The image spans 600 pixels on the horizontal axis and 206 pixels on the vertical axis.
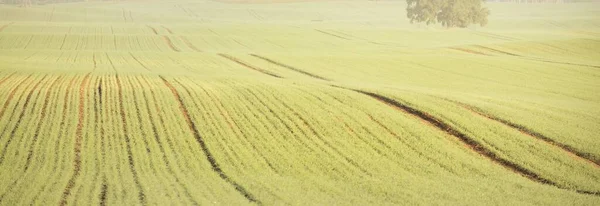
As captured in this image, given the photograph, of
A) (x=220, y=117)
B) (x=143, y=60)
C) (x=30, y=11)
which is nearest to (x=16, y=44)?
(x=143, y=60)

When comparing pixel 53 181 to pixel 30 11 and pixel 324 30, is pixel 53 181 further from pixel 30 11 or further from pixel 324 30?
pixel 30 11

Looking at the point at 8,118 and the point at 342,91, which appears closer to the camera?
the point at 8,118

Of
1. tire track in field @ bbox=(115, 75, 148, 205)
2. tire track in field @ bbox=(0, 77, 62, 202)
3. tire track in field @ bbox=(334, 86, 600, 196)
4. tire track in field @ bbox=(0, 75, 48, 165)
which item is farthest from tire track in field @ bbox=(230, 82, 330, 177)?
tire track in field @ bbox=(0, 75, 48, 165)

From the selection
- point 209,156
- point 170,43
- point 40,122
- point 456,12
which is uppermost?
point 40,122

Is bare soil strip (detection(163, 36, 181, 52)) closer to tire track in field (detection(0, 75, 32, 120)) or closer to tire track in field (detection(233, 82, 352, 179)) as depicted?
tire track in field (detection(0, 75, 32, 120))

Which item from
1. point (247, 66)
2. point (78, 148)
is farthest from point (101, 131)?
point (247, 66)

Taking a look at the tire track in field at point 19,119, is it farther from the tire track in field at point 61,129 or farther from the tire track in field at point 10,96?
the tire track in field at point 61,129

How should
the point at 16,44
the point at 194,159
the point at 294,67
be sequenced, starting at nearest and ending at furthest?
the point at 194,159
the point at 294,67
the point at 16,44

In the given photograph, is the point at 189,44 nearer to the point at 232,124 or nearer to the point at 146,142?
the point at 232,124

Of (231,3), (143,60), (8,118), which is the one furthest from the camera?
(231,3)
